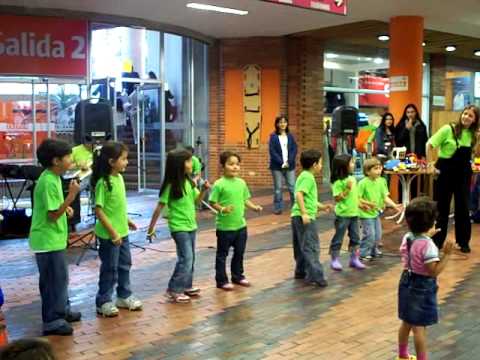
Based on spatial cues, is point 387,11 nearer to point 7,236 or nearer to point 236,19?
point 236,19

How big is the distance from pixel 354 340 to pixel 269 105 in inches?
423

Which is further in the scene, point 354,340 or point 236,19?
point 236,19

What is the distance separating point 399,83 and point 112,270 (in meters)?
8.15

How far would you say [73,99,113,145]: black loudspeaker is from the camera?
354 inches

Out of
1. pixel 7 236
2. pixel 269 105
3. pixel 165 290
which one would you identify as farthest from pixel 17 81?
pixel 165 290

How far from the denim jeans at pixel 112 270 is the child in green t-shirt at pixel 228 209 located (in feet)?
2.94

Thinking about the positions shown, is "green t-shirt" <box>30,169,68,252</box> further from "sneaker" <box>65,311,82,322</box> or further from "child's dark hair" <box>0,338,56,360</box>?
"child's dark hair" <box>0,338,56,360</box>

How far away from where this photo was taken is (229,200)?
5.47 metres

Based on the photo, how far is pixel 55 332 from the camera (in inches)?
175

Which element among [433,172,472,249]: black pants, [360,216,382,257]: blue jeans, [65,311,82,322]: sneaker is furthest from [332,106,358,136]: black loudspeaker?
[65,311,82,322]: sneaker

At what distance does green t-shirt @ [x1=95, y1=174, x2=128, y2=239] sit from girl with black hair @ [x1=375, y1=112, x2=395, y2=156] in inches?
241

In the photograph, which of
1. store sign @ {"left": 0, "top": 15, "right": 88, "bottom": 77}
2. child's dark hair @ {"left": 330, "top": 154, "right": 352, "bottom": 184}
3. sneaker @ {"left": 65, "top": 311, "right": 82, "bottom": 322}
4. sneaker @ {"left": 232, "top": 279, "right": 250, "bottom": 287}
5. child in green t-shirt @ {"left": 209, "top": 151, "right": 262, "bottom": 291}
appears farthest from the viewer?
store sign @ {"left": 0, "top": 15, "right": 88, "bottom": 77}

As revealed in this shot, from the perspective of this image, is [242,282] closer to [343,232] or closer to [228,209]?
[228,209]

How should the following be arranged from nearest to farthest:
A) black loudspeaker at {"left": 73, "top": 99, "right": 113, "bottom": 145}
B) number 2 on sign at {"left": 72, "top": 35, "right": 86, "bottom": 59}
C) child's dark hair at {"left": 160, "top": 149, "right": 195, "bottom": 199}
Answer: child's dark hair at {"left": 160, "top": 149, "right": 195, "bottom": 199}, black loudspeaker at {"left": 73, "top": 99, "right": 113, "bottom": 145}, number 2 on sign at {"left": 72, "top": 35, "right": 86, "bottom": 59}
